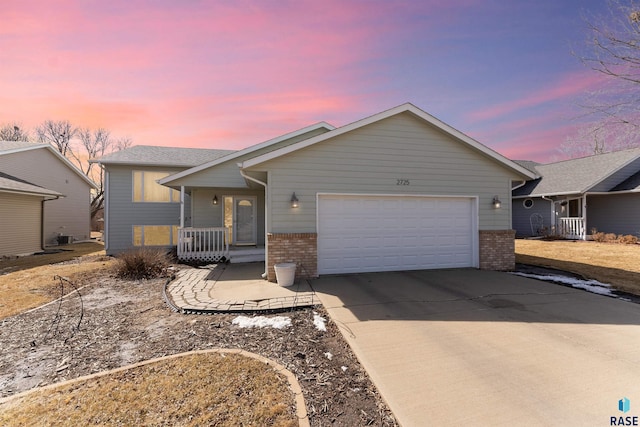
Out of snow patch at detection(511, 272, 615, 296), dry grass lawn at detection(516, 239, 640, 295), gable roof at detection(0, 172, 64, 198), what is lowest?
snow patch at detection(511, 272, 615, 296)

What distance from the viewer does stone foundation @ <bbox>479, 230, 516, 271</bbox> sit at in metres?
8.73

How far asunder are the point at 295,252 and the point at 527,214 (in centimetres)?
2080

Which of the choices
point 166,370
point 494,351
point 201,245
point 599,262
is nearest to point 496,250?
point 599,262

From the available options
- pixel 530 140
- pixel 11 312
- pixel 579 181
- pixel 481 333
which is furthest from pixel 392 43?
pixel 579 181

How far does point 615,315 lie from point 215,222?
13140mm

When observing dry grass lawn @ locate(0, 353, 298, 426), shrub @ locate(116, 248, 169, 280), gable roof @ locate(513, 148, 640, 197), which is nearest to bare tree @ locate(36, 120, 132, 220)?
shrub @ locate(116, 248, 169, 280)

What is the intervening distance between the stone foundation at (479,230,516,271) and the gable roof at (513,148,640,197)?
12319mm

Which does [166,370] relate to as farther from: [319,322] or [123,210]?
[123,210]

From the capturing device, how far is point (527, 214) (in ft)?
67.5

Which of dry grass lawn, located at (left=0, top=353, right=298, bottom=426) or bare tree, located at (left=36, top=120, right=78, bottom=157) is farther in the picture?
bare tree, located at (left=36, top=120, right=78, bottom=157)

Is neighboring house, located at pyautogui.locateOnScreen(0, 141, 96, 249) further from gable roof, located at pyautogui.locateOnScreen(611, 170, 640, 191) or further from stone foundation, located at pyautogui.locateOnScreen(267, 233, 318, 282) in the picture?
gable roof, located at pyautogui.locateOnScreen(611, 170, 640, 191)

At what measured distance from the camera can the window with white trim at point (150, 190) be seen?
1383 cm

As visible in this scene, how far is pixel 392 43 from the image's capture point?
30.6ft

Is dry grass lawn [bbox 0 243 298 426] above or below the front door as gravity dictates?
below
